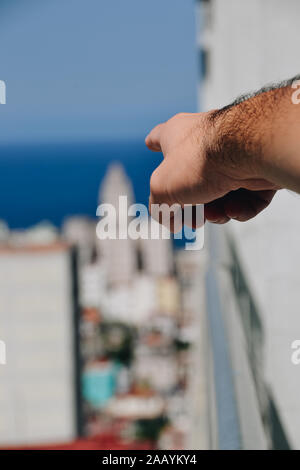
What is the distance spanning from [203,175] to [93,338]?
20.3 m

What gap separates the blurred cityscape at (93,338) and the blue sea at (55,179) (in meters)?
8.10

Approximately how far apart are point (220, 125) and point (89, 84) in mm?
5582

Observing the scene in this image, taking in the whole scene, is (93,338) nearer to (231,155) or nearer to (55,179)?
(231,155)

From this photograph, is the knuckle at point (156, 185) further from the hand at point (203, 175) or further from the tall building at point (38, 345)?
the tall building at point (38, 345)

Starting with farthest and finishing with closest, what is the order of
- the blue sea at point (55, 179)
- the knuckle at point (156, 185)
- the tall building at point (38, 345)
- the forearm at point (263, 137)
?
the blue sea at point (55, 179), the tall building at point (38, 345), the knuckle at point (156, 185), the forearm at point (263, 137)

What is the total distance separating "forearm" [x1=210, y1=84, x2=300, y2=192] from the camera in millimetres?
317

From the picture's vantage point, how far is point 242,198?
1.59 ft

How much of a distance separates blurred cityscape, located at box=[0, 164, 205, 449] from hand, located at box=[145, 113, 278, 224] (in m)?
3.77

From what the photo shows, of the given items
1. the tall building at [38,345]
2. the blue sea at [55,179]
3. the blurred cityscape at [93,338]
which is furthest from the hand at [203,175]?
the blue sea at [55,179]

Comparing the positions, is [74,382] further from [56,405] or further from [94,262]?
[94,262]

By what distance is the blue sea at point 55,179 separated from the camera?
40906 mm

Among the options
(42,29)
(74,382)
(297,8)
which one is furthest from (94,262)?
(297,8)

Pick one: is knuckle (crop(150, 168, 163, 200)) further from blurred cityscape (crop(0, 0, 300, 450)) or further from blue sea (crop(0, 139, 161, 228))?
blue sea (crop(0, 139, 161, 228))

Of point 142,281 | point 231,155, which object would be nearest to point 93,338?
point 142,281
